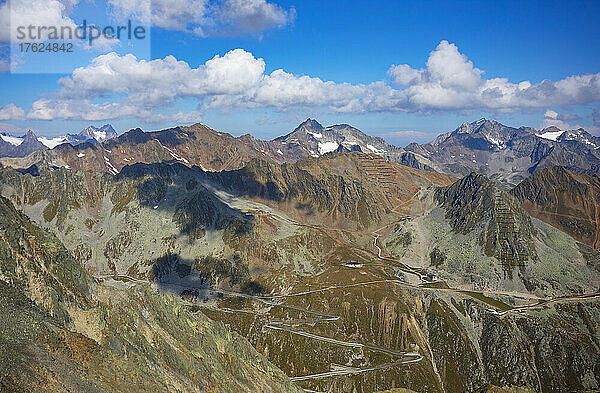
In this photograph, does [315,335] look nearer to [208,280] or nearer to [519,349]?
[208,280]

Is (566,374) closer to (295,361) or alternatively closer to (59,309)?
(295,361)

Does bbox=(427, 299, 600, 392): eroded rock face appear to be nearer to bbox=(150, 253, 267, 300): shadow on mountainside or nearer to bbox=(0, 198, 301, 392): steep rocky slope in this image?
bbox=(150, 253, 267, 300): shadow on mountainside

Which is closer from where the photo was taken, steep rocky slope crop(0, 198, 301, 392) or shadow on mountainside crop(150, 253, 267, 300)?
steep rocky slope crop(0, 198, 301, 392)

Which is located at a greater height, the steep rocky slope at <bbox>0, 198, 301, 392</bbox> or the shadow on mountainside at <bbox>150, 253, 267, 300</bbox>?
the steep rocky slope at <bbox>0, 198, 301, 392</bbox>

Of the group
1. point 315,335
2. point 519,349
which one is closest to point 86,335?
point 315,335

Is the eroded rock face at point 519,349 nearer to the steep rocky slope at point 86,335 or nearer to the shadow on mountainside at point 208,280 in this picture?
the shadow on mountainside at point 208,280

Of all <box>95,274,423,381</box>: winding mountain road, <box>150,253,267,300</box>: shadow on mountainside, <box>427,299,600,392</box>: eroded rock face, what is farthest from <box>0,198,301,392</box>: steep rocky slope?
<box>150,253,267,300</box>: shadow on mountainside

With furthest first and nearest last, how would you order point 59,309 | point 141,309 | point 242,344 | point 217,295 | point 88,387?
point 217,295
point 242,344
point 141,309
point 59,309
point 88,387

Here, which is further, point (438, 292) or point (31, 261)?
point (438, 292)

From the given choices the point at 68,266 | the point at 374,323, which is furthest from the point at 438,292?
the point at 68,266
